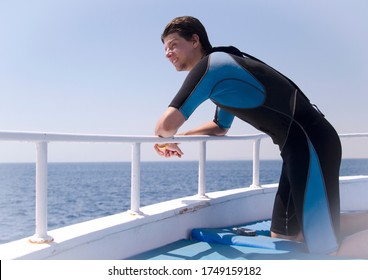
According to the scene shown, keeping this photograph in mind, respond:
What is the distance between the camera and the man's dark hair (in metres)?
2.43

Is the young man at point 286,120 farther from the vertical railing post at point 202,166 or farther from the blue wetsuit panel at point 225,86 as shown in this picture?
the vertical railing post at point 202,166

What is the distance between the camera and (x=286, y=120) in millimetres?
2232

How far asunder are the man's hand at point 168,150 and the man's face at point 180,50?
546 millimetres

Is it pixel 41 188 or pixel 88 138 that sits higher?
pixel 88 138

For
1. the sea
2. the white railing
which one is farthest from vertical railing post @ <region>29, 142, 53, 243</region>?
the sea

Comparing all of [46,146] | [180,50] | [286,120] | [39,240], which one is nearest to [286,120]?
[286,120]

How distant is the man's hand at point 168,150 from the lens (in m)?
2.60

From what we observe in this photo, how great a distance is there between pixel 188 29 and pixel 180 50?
14 centimetres

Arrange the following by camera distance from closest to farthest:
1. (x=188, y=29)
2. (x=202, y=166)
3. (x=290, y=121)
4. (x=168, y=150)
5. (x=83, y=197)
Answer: (x=290, y=121) < (x=188, y=29) < (x=168, y=150) < (x=202, y=166) < (x=83, y=197)

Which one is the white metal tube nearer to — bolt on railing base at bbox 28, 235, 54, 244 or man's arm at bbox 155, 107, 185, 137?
man's arm at bbox 155, 107, 185, 137

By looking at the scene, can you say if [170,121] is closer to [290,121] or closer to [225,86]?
[225,86]

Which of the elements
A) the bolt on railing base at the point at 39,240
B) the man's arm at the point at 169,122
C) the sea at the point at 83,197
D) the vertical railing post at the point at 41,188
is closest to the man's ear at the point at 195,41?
the man's arm at the point at 169,122
